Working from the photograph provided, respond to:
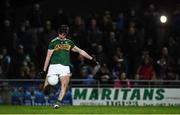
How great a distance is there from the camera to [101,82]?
2214cm

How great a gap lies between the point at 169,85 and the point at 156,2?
591cm

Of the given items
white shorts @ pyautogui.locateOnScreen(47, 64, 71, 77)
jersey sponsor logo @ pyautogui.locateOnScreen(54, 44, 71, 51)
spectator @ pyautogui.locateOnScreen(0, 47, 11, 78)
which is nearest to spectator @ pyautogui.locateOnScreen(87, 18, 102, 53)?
spectator @ pyautogui.locateOnScreen(0, 47, 11, 78)

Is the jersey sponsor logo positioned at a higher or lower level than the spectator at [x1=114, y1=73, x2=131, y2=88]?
higher

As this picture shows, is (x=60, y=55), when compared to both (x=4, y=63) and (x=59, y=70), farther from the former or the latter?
(x=4, y=63)

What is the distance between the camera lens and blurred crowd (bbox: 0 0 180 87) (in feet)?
74.2

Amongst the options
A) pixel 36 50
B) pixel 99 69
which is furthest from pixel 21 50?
pixel 99 69

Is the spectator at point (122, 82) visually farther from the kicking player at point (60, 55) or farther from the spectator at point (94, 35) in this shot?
the kicking player at point (60, 55)

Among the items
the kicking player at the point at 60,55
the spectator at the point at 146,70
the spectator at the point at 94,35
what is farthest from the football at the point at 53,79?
the spectator at the point at 94,35

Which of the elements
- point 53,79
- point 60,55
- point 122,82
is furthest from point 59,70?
point 122,82

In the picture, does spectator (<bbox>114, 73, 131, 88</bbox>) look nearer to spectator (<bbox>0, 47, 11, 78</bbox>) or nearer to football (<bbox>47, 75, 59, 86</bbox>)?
spectator (<bbox>0, 47, 11, 78</bbox>)

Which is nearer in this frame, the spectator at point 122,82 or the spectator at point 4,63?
the spectator at point 122,82

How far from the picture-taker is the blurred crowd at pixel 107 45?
22.6 meters

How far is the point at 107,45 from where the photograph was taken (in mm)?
23422

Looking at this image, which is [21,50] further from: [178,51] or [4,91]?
[178,51]
